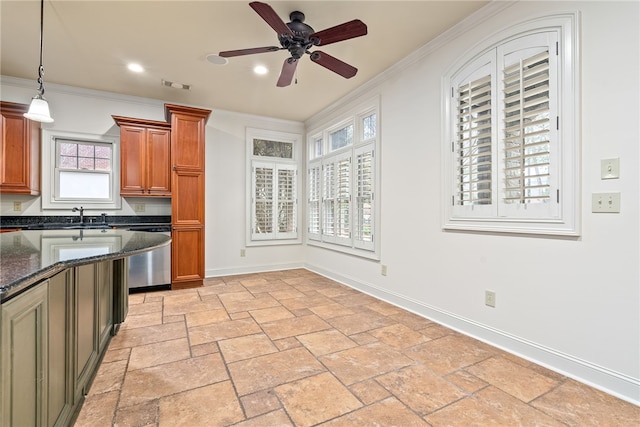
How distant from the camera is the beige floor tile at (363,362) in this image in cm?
200

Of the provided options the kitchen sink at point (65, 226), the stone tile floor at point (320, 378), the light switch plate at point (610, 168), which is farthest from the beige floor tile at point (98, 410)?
the light switch plate at point (610, 168)

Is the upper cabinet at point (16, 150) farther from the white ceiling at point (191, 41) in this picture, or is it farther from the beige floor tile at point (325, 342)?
the beige floor tile at point (325, 342)

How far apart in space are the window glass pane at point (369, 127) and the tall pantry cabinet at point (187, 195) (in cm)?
220

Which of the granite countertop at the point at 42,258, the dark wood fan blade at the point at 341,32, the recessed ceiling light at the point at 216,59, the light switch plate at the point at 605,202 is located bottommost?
the granite countertop at the point at 42,258

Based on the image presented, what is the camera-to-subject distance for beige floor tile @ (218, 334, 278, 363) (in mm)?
2264

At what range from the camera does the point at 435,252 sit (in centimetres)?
299

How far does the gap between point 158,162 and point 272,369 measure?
3401 millimetres

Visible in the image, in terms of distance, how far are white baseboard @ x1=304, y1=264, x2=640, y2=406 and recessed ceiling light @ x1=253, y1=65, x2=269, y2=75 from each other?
304 cm

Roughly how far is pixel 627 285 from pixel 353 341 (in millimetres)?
1800

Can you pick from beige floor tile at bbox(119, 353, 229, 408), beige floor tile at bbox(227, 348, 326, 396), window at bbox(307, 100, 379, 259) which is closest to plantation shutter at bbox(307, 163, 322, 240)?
window at bbox(307, 100, 379, 259)

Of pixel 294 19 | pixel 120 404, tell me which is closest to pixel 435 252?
pixel 294 19

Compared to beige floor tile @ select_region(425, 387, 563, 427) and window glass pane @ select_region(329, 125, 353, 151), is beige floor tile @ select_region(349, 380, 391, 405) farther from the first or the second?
window glass pane @ select_region(329, 125, 353, 151)

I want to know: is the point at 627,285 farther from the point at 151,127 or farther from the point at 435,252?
the point at 151,127

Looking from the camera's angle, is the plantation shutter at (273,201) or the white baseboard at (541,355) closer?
the white baseboard at (541,355)
